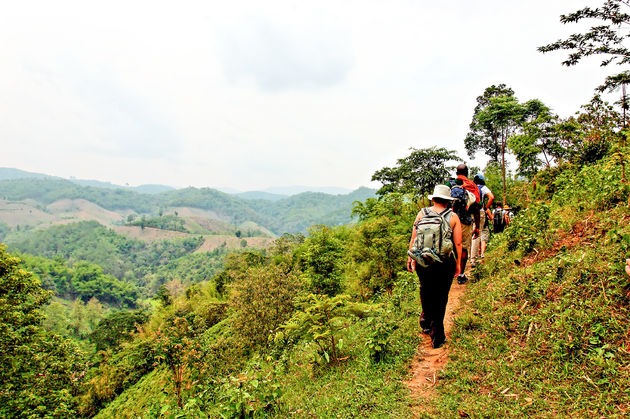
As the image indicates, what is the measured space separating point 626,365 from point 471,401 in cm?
122

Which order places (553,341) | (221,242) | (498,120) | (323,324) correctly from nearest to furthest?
(553,341) < (323,324) < (498,120) < (221,242)

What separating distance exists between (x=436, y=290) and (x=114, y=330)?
35.8m

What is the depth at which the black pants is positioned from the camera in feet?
11.3

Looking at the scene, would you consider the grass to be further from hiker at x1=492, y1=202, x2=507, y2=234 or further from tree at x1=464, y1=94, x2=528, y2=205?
tree at x1=464, y1=94, x2=528, y2=205

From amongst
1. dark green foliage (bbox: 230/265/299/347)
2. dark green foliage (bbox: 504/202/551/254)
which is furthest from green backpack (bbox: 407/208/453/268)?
dark green foliage (bbox: 230/265/299/347)

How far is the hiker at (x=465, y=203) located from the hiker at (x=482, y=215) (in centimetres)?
29

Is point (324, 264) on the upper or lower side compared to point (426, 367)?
upper

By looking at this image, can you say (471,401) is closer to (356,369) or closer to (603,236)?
(356,369)

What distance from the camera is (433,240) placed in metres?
3.38

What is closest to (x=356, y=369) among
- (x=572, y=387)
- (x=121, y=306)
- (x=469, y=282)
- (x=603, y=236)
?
(x=572, y=387)

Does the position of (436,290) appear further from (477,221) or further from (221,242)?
(221,242)

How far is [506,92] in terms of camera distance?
23469 mm

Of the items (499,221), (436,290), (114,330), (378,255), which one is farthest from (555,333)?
(114,330)

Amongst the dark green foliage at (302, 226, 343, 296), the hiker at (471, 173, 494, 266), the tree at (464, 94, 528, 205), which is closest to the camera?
the hiker at (471, 173, 494, 266)
